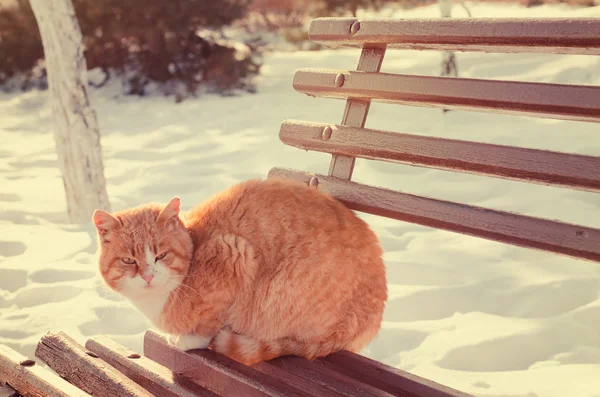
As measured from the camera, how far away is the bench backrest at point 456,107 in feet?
5.31

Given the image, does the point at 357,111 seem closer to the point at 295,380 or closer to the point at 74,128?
the point at 295,380

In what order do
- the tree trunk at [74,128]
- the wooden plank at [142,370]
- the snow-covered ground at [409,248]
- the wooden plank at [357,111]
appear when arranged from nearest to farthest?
the wooden plank at [142,370] → the wooden plank at [357,111] → the snow-covered ground at [409,248] → the tree trunk at [74,128]

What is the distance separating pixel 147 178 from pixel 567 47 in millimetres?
3380

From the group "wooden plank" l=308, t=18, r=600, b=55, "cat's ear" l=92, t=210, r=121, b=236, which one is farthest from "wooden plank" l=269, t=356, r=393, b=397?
"wooden plank" l=308, t=18, r=600, b=55

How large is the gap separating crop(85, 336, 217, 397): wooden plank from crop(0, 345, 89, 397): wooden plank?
0.17 meters

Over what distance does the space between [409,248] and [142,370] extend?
176cm

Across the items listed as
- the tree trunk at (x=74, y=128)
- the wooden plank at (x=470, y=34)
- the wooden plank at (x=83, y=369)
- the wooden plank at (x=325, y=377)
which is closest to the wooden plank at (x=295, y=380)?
the wooden plank at (x=325, y=377)

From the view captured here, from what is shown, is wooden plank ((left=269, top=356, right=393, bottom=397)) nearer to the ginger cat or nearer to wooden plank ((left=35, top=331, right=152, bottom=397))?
the ginger cat

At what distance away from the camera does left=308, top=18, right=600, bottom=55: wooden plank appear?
1.62 meters

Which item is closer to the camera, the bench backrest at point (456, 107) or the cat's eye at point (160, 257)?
the bench backrest at point (456, 107)

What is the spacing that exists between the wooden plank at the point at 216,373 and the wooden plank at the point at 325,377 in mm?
64

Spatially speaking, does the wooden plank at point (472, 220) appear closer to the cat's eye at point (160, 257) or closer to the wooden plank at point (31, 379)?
the cat's eye at point (160, 257)

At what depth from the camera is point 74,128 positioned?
3.85 metres

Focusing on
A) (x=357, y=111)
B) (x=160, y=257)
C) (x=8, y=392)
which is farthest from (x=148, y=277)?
(x=357, y=111)
